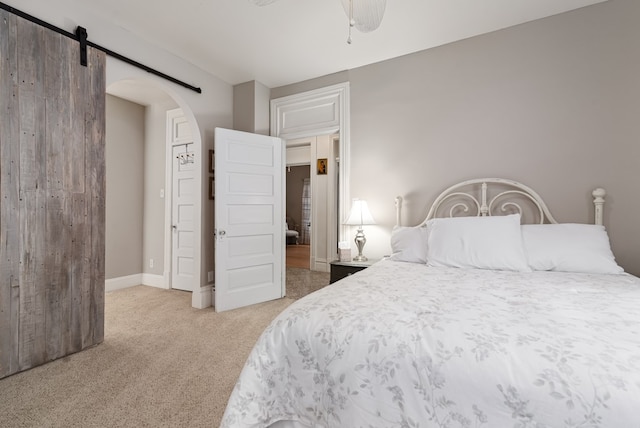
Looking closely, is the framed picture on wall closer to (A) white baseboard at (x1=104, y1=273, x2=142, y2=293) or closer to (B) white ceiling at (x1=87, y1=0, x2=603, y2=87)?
(B) white ceiling at (x1=87, y1=0, x2=603, y2=87)

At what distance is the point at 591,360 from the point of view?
822mm

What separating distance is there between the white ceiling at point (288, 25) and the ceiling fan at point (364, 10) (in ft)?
2.24

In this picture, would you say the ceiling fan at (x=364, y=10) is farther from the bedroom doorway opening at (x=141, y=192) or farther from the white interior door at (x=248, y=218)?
the bedroom doorway opening at (x=141, y=192)

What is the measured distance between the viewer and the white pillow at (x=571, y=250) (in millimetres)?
1979

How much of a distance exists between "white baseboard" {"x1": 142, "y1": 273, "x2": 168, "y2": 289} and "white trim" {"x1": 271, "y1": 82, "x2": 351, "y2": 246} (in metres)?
2.62

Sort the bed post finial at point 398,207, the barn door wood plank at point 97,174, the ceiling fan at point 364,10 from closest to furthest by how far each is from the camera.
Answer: the ceiling fan at point 364,10 < the barn door wood plank at point 97,174 < the bed post finial at point 398,207

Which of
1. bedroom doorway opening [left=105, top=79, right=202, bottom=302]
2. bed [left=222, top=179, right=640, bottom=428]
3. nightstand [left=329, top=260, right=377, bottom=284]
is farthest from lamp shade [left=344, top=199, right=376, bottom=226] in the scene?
bedroom doorway opening [left=105, top=79, right=202, bottom=302]

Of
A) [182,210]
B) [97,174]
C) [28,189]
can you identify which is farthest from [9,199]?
[182,210]

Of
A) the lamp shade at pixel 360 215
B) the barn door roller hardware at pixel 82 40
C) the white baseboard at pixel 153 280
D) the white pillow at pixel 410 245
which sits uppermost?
the barn door roller hardware at pixel 82 40

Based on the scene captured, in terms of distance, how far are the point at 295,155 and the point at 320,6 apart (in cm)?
380

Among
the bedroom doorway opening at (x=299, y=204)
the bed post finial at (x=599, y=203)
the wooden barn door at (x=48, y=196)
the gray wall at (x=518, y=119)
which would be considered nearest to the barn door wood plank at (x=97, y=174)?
the wooden barn door at (x=48, y=196)

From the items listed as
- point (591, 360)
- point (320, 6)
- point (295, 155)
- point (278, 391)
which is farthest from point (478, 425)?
point (295, 155)

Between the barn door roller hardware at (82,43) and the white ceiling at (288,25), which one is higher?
the white ceiling at (288,25)

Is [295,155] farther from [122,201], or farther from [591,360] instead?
[591,360]
